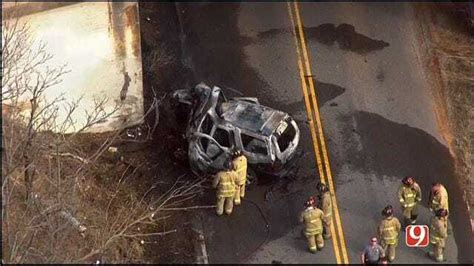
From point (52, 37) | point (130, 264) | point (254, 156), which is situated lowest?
point (130, 264)

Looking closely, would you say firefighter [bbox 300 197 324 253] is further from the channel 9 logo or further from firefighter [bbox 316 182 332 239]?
the channel 9 logo

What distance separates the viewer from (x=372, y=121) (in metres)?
20.3

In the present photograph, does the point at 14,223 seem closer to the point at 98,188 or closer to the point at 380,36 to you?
the point at 98,188

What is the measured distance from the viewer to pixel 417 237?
17812mm

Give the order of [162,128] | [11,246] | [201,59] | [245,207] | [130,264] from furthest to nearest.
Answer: [201,59], [162,128], [245,207], [130,264], [11,246]

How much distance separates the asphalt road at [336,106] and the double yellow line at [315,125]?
0.34ft

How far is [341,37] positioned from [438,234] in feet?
23.0

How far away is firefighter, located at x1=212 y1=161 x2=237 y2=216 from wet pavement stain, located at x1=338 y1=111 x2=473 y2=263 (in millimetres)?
3037

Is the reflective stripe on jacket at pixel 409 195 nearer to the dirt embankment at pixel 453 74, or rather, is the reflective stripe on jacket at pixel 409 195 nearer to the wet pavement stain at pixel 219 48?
the dirt embankment at pixel 453 74

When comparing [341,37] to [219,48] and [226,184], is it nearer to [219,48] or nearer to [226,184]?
[219,48]

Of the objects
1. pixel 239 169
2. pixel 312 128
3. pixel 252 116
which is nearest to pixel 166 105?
pixel 252 116

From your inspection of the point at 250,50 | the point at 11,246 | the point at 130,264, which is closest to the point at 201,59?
the point at 250,50

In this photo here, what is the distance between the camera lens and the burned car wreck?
61.0 ft

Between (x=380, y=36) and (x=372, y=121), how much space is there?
9.95 ft
